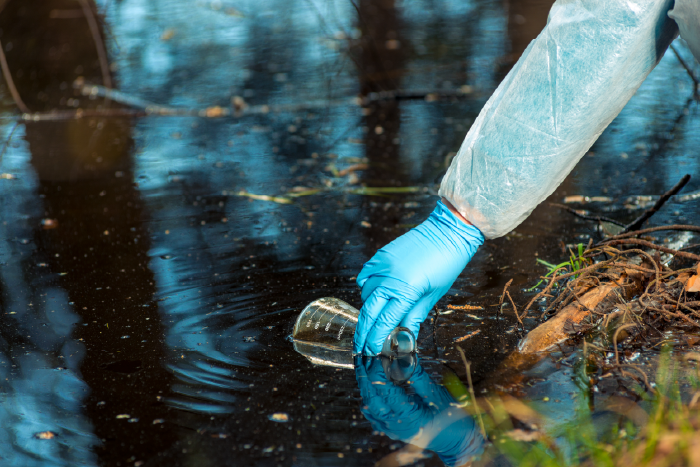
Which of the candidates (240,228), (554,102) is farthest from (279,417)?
(240,228)

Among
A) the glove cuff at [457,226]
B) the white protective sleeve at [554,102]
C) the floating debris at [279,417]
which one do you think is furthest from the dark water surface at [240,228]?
the white protective sleeve at [554,102]

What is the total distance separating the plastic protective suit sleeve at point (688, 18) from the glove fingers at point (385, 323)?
1.14 m

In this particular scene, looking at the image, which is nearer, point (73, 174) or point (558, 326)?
point (558, 326)

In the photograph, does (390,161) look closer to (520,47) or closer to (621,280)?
(621,280)

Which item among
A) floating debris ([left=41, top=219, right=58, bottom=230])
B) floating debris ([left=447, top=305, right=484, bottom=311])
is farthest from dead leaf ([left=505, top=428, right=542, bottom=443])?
floating debris ([left=41, top=219, right=58, bottom=230])

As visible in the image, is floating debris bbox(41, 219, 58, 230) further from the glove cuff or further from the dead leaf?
the dead leaf

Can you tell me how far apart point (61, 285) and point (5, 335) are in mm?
462

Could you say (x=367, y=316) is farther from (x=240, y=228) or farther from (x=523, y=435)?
(x=240, y=228)

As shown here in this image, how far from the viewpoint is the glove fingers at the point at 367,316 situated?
211 cm

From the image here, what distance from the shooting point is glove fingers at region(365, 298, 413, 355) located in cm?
207

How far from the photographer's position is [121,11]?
9.54 m

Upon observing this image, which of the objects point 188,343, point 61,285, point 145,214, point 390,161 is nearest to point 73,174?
point 145,214

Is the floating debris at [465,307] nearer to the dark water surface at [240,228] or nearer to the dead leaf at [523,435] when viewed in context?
the dark water surface at [240,228]

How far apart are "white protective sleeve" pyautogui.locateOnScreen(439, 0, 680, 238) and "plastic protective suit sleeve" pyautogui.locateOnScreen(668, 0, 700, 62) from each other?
6cm
